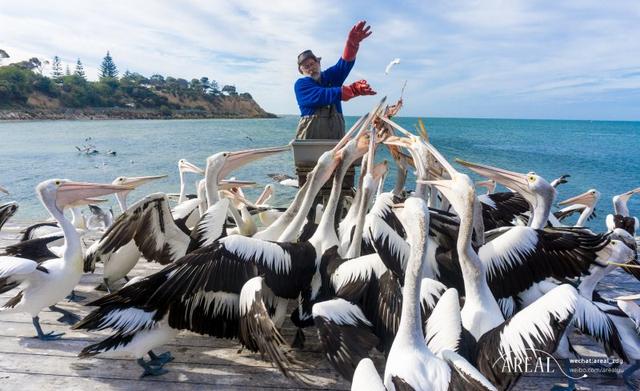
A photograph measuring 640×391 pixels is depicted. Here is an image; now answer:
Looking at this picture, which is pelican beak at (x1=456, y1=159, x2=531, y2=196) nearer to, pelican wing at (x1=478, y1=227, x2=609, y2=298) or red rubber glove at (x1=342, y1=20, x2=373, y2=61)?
pelican wing at (x1=478, y1=227, x2=609, y2=298)

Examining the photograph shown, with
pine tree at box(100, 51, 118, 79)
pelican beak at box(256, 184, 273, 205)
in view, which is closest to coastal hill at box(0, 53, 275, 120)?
pine tree at box(100, 51, 118, 79)

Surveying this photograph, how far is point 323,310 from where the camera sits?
2182 millimetres

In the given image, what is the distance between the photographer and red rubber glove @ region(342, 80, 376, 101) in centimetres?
372

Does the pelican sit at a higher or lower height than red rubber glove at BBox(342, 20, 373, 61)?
lower

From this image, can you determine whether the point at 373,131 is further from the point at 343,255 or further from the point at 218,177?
the point at 218,177

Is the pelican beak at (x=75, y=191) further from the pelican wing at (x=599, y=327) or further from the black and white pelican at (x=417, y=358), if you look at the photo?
the pelican wing at (x=599, y=327)

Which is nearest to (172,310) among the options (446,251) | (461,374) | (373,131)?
(461,374)

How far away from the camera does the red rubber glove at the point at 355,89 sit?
3718 mm

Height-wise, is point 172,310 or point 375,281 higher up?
point 375,281

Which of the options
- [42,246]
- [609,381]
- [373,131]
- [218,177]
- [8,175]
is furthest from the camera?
[8,175]

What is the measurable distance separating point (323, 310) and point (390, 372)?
0.50 m

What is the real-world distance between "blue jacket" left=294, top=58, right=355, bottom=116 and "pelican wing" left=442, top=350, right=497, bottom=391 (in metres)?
2.56

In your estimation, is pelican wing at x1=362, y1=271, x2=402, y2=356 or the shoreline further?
the shoreline

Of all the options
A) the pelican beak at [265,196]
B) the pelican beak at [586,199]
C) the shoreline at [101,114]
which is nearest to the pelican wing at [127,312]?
the pelican beak at [265,196]
